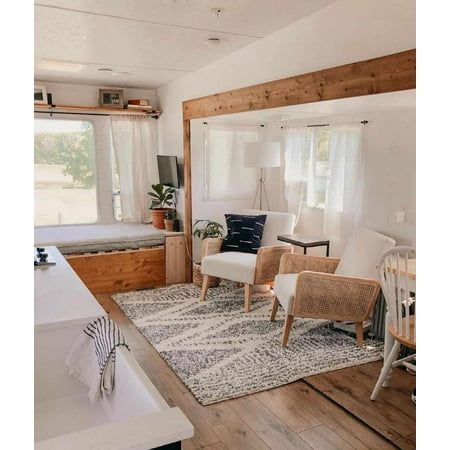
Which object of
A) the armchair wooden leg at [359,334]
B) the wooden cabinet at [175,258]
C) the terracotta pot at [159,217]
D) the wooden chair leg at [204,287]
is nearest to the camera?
the armchair wooden leg at [359,334]

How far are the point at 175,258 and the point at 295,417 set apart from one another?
307cm

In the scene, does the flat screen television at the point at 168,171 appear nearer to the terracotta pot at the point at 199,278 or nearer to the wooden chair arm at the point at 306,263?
the terracotta pot at the point at 199,278

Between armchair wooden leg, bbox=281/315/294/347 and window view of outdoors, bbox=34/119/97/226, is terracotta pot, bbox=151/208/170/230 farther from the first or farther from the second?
armchair wooden leg, bbox=281/315/294/347

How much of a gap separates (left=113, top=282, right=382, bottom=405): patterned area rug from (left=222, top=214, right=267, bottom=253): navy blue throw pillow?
0.52 m

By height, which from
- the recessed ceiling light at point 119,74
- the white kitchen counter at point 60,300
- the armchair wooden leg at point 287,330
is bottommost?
the armchair wooden leg at point 287,330

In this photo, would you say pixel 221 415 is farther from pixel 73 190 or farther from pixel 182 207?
pixel 73 190

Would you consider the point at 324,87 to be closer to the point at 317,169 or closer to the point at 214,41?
the point at 214,41

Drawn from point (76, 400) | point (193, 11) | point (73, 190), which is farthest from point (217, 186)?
point (76, 400)

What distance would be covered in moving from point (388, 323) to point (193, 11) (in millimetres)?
2334

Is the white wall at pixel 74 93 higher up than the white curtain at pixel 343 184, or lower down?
higher up

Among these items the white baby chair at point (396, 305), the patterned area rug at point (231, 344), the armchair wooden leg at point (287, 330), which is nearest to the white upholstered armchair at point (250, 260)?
the patterned area rug at point (231, 344)

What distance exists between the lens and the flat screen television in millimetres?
5641

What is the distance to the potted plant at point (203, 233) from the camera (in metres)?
5.34

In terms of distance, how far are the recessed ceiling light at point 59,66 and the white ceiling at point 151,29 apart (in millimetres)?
71
